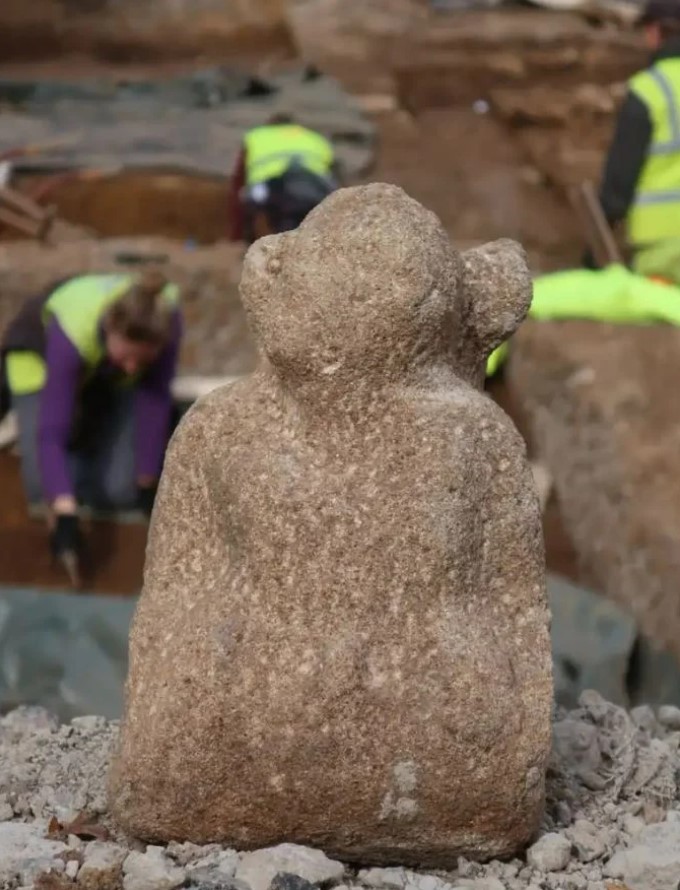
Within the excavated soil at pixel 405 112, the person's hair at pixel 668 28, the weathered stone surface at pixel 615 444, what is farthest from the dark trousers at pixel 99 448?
the person's hair at pixel 668 28

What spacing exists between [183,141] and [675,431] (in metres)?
5.27

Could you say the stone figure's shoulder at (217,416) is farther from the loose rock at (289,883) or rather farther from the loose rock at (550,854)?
the loose rock at (550,854)

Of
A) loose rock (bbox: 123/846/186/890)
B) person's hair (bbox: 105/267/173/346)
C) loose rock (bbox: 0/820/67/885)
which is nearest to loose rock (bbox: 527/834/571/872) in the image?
loose rock (bbox: 123/846/186/890)

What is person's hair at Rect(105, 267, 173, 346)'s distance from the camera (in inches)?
206

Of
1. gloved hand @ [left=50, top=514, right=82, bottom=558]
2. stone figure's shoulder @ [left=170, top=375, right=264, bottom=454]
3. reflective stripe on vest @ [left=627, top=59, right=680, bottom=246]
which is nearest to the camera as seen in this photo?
stone figure's shoulder @ [left=170, top=375, right=264, bottom=454]

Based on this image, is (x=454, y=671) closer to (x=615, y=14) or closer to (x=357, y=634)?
(x=357, y=634)

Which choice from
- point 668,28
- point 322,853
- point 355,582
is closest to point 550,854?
point 322,853

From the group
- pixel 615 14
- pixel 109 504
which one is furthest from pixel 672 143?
pixel 615 14

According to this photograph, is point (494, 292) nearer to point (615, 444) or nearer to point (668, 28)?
point (615, 444)

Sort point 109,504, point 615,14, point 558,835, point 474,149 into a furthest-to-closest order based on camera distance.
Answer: point 615,14, point 474,149, point 109,504, point 558,835

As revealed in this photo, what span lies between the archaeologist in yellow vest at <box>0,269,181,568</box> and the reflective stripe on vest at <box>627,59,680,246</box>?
2.66 meters

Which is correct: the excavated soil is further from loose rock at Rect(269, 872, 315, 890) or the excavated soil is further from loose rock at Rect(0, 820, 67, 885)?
loose rock at Rect(269, 872, 315, 890)

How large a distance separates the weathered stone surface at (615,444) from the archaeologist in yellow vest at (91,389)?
163 cm

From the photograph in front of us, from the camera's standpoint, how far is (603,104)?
11258mm
